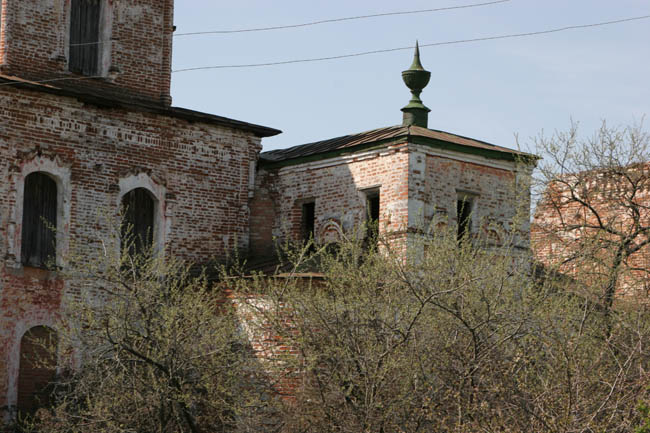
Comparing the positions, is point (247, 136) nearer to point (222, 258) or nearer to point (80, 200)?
point (222, 258)

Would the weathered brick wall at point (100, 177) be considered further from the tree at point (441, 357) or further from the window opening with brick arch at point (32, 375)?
the tree at point (441, 357)

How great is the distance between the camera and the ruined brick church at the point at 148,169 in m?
19.4

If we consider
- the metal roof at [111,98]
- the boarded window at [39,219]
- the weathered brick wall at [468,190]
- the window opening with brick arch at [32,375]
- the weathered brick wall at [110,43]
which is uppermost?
the weathered brick wall at [110,43]

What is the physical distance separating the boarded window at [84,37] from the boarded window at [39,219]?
113 inches

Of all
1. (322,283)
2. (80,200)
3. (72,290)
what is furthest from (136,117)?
(322,283)

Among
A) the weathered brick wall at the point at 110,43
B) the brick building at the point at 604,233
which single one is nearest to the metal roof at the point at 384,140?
the brick building at the point at 604,233

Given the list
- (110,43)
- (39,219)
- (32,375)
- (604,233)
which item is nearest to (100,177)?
(39,219)

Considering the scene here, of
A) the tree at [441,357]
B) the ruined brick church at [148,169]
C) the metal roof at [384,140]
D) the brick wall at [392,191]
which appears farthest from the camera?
the metal roof at [384,140]

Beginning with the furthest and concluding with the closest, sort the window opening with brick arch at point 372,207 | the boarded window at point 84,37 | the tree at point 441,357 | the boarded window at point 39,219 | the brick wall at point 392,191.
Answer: the boarded window at point 84,37
the window opening with brick arch at point 372,207
the brick wall at point 392,191
the boarded window at point 39,219
the tree at point 441,357

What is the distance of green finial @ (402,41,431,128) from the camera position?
22.8m

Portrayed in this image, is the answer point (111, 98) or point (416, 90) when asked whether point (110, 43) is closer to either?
point (111, 98)

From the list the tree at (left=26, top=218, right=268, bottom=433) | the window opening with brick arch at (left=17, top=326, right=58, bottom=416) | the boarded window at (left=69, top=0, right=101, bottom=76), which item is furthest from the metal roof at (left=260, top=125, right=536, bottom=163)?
the window opening with brick arch at (left=17, top=326, right=58, bottom=416)

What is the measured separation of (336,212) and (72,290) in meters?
5.36

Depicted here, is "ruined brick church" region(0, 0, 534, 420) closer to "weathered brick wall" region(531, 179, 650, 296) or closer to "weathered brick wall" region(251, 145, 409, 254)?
"weathered brick wall" region(251, 145, 409, 254)
